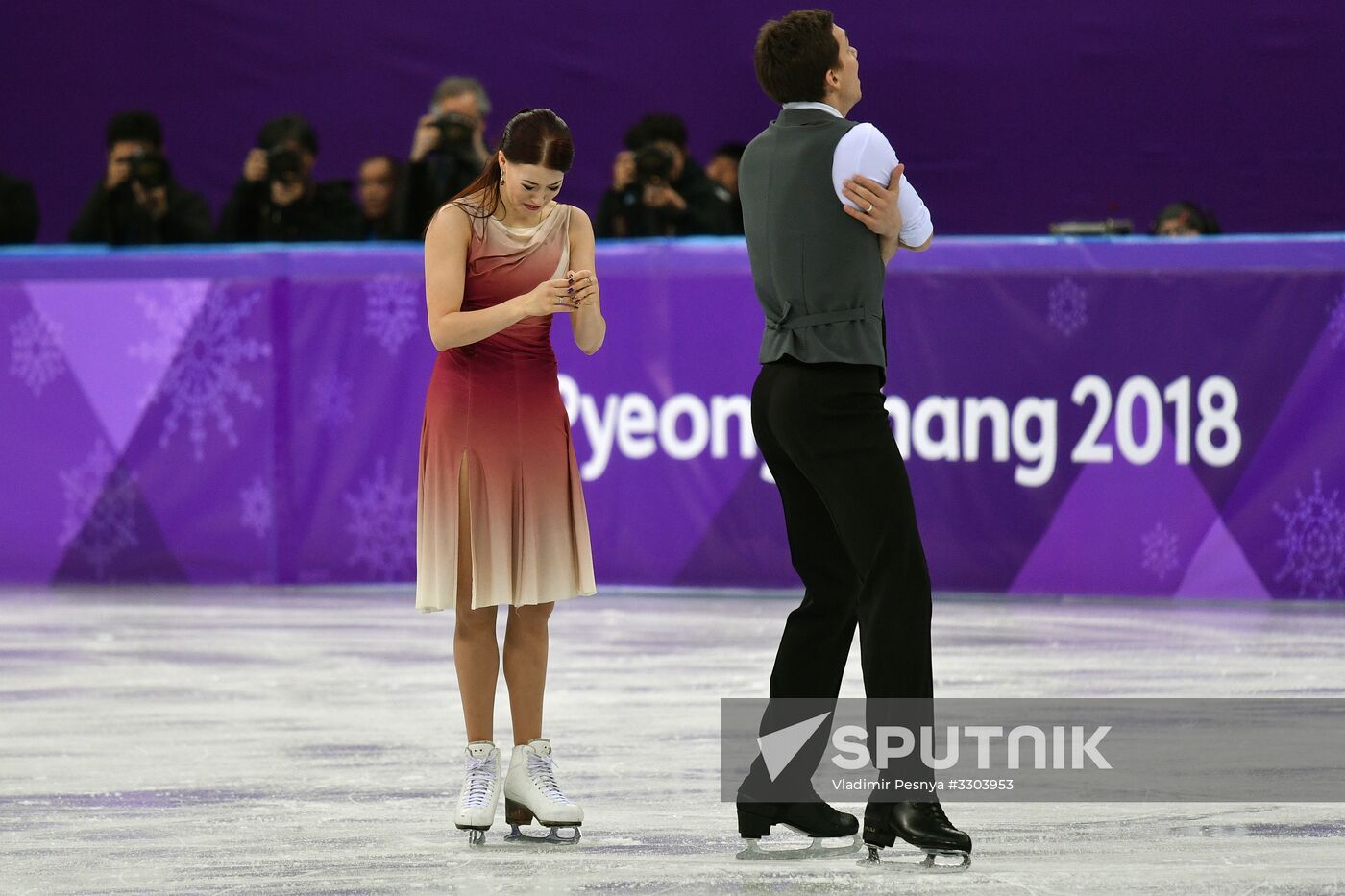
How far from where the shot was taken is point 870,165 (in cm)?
426

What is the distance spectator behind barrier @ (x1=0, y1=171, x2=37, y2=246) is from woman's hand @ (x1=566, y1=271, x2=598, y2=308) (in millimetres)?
6649

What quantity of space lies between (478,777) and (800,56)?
170 centimetres

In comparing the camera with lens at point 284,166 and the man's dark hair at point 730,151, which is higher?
the man's dark hair at point 730,151

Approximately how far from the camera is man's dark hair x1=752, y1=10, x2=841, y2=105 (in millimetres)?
4359

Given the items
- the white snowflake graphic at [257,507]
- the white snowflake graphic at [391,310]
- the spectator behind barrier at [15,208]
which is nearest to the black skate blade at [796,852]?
the white snowflake graphic at [391,310]

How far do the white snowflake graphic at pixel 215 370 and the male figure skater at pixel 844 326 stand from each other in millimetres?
5340

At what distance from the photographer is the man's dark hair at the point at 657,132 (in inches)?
408

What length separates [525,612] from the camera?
478cm

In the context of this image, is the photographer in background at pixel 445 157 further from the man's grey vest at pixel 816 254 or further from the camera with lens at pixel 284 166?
the man's grey vest at pixel 816 254

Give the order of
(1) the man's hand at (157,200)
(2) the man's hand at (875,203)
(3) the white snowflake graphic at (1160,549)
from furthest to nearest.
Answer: (1) the man's hand at (157,200), (3) the white snowflake graphic at (1160,549), (2) the man's hand at (875,203)

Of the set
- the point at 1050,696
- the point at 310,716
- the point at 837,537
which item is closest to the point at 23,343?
the point at 310,716

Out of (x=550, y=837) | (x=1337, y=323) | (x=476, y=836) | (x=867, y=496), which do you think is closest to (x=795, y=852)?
(x=550, y=837)

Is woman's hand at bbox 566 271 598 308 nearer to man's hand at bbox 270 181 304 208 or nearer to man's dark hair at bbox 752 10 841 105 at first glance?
man's dark hair at bbox 752 10 841 105

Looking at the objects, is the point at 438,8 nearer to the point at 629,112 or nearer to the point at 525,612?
the point at 629,112
